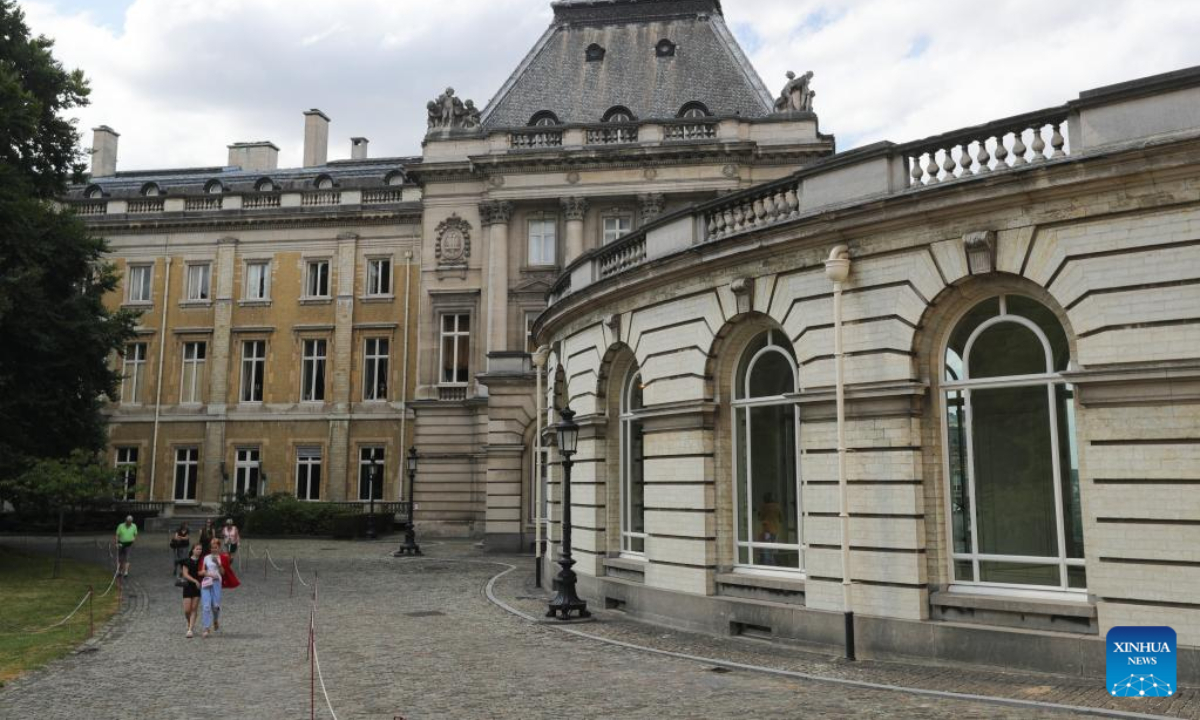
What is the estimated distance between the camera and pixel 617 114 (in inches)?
1789

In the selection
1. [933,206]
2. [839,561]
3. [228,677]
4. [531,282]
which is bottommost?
[228,677]

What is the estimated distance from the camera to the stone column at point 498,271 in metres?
43.2

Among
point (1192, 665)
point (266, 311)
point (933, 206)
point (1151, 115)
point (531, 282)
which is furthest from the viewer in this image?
point (266, 311)

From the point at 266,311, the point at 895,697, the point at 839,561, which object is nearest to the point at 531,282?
the point at 266,311

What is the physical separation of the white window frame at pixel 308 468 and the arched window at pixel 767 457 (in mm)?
38710

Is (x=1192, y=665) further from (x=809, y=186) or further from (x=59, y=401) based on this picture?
(x=59, y=401)

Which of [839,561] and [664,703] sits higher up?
[839,561]

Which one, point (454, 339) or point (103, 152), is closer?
point (454, 339)

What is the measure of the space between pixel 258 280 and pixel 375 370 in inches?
344

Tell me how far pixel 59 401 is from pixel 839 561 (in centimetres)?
2480

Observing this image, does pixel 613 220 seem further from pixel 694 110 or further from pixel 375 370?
pixel 375 370

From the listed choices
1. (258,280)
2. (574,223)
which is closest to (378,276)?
→ (258,280)

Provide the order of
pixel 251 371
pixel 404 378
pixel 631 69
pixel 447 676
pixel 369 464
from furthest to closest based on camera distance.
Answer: pixel 251 371 < pixel 404 378 < pixel 369 464 < pixel 631 69 < pixel 447 676

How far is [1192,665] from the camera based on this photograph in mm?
10133
